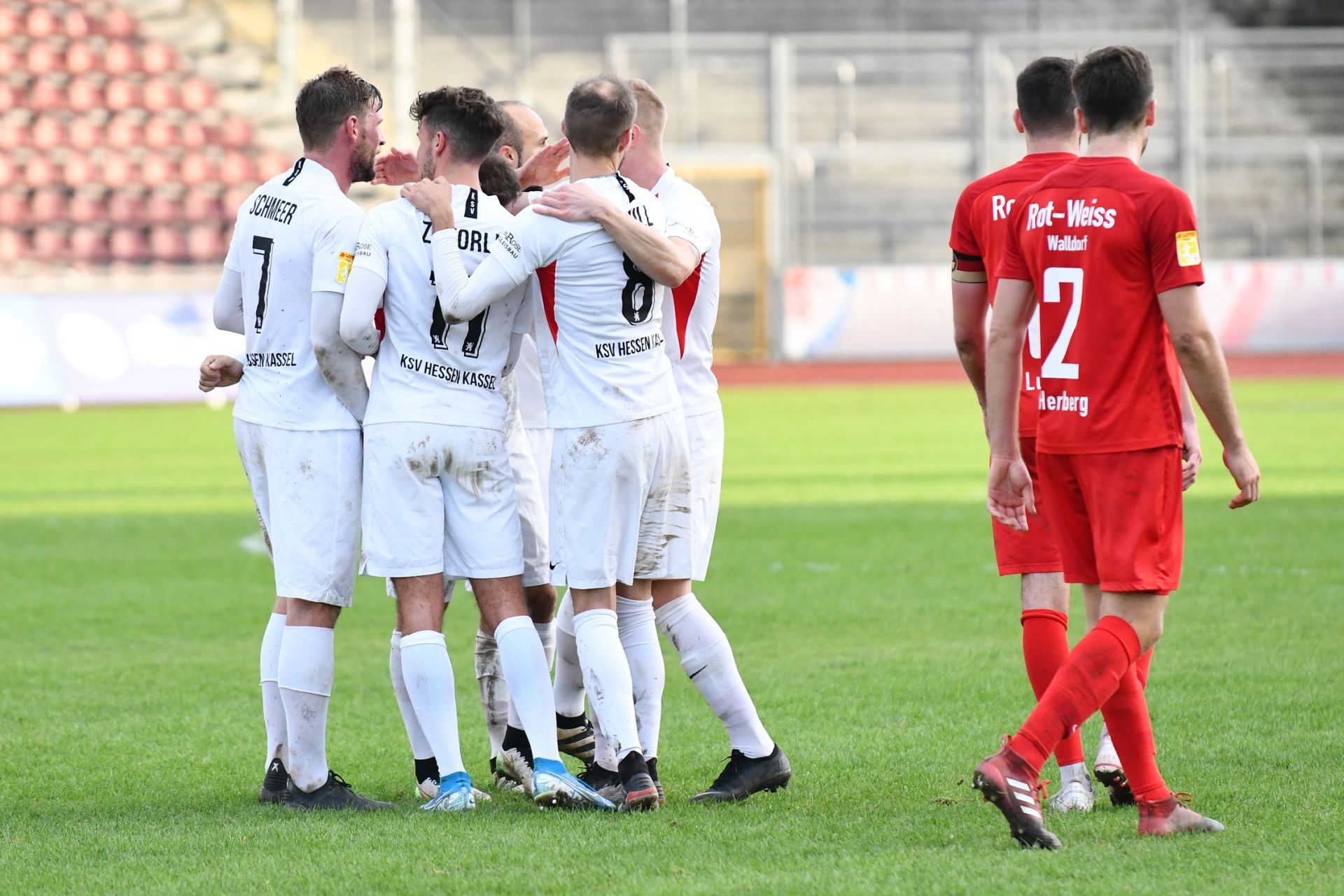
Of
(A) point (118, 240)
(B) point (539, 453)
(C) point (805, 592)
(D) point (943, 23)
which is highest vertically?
(D) point (943, 23)

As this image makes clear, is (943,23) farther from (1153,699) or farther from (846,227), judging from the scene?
(1153,699)

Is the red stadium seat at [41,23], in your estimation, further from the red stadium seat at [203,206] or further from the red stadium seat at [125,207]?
the red stadium seat at [203,206]

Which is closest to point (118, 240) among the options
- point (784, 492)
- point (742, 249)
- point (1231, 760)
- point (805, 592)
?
point (742, 249)

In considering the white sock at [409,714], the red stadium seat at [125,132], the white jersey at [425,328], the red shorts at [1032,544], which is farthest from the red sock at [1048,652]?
the red stadium seat at [125,132]

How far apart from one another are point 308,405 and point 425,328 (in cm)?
48

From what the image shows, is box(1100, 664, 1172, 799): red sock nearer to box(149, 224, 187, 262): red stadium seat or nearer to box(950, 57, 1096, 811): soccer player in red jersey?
box(950, 57, 1096, 811): soccer player in red jersey

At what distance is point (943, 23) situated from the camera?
32375 mm

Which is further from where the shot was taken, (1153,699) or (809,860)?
(1153,699)

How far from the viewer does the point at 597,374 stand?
4.49 m

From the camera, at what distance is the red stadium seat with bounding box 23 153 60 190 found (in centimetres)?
2575

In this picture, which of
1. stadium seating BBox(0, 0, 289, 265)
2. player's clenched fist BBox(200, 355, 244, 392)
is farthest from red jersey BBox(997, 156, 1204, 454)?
stadium seating BBox(0, 0, 289, 265)

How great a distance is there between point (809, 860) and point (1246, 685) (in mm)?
2827

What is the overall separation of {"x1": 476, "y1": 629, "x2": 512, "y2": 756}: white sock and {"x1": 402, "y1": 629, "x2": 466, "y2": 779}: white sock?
513 millimetres

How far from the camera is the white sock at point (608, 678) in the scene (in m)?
4.49
